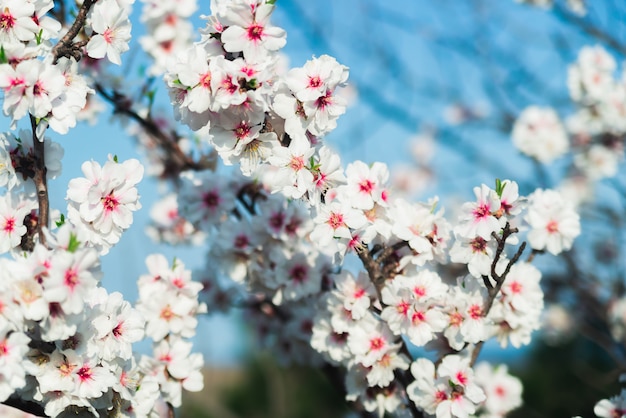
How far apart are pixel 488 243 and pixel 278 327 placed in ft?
4.27

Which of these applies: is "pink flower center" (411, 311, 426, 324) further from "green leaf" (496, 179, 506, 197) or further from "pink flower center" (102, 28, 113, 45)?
"pink flower center" (102, 28, 113, 45)

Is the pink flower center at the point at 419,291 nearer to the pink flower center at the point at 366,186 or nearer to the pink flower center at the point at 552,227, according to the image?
the pink flower center at the point at 366,186

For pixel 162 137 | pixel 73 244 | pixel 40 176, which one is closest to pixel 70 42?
pixel 40 176

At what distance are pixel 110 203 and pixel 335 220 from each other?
0.55 meters

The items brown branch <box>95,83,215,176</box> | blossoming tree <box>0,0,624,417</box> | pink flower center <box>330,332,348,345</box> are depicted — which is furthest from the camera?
brown branch <box>95,83,215,176</box>

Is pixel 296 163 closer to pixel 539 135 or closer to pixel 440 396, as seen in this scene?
pixel 440 396

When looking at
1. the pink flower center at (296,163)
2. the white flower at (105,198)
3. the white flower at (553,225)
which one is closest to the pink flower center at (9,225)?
the white flower at (105,198)

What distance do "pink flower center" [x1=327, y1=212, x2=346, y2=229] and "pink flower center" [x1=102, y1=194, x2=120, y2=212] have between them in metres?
0.52

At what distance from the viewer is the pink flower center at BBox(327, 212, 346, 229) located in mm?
1694

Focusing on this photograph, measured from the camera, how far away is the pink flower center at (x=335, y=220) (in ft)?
5.56

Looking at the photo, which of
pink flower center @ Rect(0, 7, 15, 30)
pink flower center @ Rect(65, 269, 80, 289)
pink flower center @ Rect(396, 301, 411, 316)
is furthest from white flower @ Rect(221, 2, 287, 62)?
pink flower center @ Rect(396, 301, 411, 316)

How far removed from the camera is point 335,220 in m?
1.70

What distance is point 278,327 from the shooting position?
2.86 metres

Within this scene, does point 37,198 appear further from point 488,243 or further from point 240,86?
point 488,243
